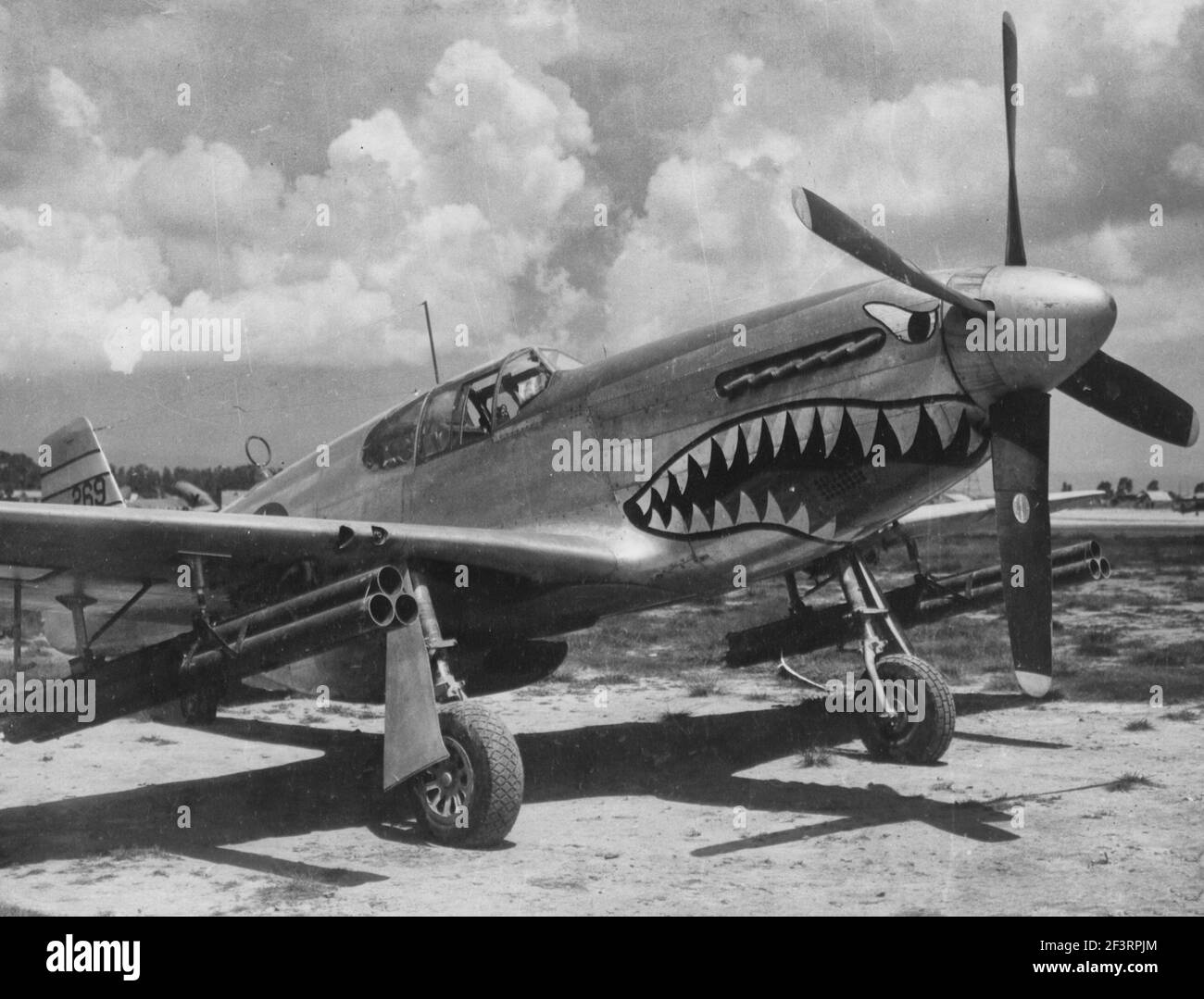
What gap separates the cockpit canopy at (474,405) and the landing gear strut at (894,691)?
2.53 meters

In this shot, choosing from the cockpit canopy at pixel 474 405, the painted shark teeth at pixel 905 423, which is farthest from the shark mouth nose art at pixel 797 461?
the cockpit canopy at pixel 474 405

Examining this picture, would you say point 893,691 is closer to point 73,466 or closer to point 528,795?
point 528,795

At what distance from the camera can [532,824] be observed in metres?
6.34

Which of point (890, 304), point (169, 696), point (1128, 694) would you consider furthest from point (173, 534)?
point (1128, 694)

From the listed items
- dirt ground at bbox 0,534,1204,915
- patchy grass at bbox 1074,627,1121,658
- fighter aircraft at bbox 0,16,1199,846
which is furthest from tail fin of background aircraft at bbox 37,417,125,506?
patchy grass at bbox 1074,627,1121,658

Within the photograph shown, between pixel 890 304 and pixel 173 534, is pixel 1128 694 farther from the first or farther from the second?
pixel 173 534

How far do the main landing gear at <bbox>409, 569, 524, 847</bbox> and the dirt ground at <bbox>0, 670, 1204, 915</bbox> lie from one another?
12 centimetres

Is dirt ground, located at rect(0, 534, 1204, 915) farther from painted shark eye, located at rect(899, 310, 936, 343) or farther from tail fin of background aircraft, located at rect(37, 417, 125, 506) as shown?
painted shark eye, located at rect(899, 310, 936, 343)

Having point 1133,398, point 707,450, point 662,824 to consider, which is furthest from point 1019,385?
point 662,824

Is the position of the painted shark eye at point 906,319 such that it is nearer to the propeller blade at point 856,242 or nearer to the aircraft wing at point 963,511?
the propeller blade at point 856,242

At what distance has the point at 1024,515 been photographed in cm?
597

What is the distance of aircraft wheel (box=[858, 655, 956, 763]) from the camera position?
7453 mm

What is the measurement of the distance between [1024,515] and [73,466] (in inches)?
285
